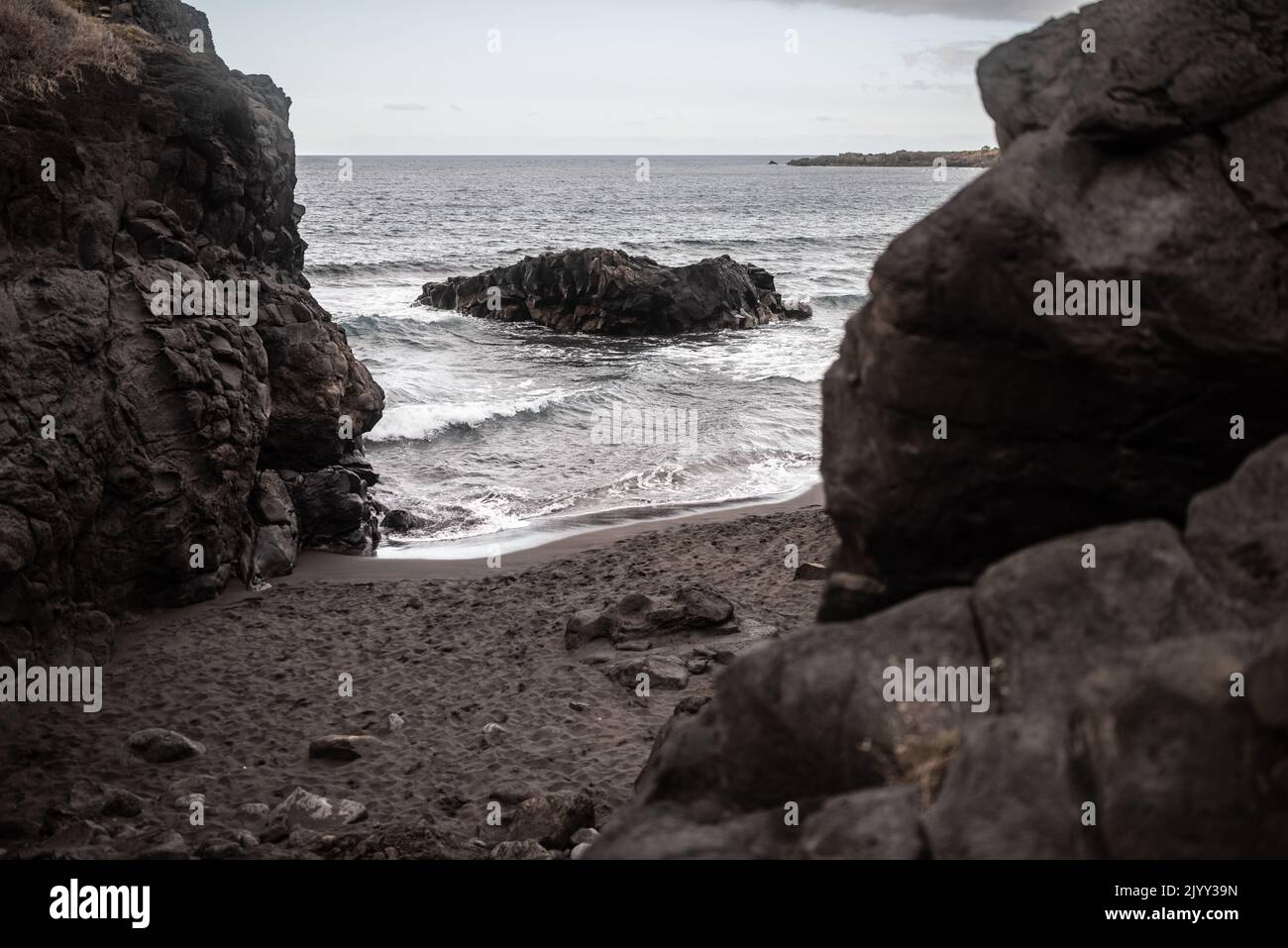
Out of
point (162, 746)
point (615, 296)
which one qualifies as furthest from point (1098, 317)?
point (615, 296)

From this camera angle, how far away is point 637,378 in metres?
32.6

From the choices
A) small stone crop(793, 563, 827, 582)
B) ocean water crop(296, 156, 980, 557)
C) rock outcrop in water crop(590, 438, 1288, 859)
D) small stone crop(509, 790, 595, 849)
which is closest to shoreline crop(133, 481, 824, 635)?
ocean water crop(296, 156, 980, 557)

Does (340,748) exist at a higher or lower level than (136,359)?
lower

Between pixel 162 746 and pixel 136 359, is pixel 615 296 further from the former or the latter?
pixel 162 746

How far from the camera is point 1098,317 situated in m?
5.20

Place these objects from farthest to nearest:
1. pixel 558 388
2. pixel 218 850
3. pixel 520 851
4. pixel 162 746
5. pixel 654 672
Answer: pixel 558 388
pixel 654 672
pixel 162 746
pixel 218 850
pixel 520 851

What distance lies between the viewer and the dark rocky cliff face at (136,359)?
39.0ft

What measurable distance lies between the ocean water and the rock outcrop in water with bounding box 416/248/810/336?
4.66 ft

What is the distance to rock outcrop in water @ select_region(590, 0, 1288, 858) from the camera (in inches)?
159

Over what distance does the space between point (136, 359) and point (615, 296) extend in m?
30.1

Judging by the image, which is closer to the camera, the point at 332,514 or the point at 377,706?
the point at 377,706

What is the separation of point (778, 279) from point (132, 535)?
1886 inches

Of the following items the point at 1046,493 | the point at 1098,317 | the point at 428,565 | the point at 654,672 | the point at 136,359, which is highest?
the point at 1098,317

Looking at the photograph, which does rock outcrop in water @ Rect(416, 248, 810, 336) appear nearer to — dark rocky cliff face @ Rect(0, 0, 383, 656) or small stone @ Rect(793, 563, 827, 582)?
dark rocky cliff face @ Rect(0, 0, 383, 656)
